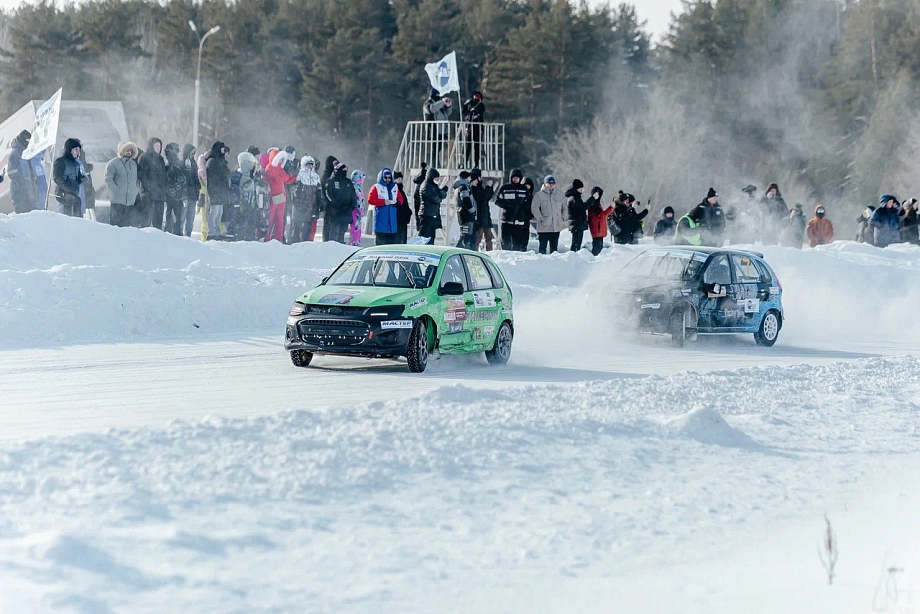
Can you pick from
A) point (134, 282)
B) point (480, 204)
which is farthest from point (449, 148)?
point (134, 282)

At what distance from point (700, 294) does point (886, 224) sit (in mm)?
17930

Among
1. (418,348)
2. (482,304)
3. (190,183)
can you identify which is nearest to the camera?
(418,348)

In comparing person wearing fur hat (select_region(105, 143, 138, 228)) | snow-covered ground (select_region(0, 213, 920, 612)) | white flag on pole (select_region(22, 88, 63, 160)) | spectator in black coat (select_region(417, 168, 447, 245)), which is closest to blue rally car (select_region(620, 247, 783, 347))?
snow-covered ground (select_region(0, 213, 920, 612))

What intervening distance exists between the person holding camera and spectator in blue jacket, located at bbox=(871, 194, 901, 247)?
21.0 m

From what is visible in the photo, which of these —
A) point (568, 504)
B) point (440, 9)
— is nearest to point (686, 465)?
point (568, 504)

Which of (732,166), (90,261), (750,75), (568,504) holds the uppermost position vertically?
(750,75)

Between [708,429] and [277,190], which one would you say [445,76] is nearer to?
[277,190]

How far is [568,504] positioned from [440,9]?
6109 centimetres

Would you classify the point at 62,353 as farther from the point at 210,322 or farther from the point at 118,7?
the point at 118,7

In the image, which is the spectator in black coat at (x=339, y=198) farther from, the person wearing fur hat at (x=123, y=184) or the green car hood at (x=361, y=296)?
the green car hood at (x=361, y=296)

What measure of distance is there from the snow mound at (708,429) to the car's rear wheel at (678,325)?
7485 mm

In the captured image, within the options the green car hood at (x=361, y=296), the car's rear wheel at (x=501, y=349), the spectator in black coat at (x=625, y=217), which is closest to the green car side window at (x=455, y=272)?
the green car hood at (x=361, y=296)

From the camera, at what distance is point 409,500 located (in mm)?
7461

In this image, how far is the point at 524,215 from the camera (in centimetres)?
2558
